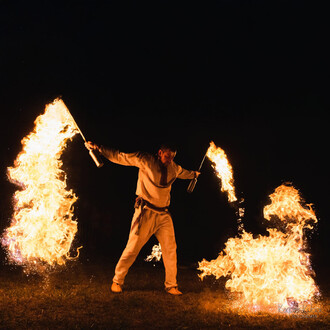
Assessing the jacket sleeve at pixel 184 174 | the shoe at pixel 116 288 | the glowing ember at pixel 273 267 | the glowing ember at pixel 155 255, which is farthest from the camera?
the glowing ember at pixel 155 255

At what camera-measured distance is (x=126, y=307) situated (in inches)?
198

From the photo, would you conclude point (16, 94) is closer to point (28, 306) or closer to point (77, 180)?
point (77, 180)

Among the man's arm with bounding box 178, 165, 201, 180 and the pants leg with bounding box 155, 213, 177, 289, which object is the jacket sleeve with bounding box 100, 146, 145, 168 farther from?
the pants leg with bounding box 155, 213, 177, 289

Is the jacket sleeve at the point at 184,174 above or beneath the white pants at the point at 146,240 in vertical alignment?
above

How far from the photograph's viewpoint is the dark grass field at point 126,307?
4434 millimetres

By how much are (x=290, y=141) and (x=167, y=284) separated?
742 centimetres

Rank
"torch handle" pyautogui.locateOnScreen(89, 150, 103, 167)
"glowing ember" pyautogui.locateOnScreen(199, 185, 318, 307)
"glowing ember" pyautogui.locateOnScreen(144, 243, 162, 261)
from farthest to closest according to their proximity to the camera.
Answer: "glowing ember" pyautogui.locateOnScreen(144, 243, 162, 261)
"torch handle" pyautogui.locateOnScreen(89, 150, 103, 167)
"glowing ember" pyautogui.locateOnScreen(199, 185, 318, 307)


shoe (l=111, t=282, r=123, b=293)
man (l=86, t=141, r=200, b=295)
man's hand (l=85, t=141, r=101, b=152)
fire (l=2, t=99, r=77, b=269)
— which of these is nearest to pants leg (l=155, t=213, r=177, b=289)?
man (l=86, t=141, r=200, b=295)

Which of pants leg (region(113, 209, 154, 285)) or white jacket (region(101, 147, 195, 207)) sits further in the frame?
white jacket (region(101, 147, 195, 207))

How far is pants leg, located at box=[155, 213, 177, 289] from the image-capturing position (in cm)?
599

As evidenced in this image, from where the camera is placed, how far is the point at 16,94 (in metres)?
11.8

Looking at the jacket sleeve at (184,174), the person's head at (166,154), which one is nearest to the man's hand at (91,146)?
the person's head at (166,154)

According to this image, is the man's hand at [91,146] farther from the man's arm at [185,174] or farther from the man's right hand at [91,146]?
the man's arm at [185,174]

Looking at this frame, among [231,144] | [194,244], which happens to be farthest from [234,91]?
[194,244]
